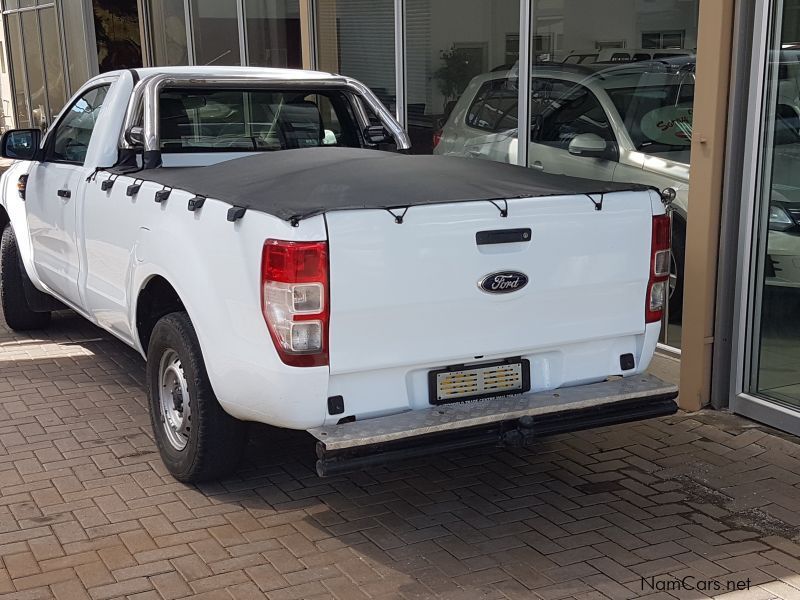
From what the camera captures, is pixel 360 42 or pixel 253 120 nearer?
pixel 253 120

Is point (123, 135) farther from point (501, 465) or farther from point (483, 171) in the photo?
point (501, 465)

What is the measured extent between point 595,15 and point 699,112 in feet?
4.76

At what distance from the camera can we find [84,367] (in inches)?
275

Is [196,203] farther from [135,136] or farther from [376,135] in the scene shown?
[376,135]

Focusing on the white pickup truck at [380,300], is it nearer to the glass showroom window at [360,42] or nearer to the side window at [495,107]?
the side window at [495,107]

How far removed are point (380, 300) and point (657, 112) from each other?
10.6ft

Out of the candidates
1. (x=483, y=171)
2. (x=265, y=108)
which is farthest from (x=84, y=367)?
(x=483, y=171)

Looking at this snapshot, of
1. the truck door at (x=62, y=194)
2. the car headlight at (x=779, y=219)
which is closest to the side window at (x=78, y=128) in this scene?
the truck door at (x=62, y=194)

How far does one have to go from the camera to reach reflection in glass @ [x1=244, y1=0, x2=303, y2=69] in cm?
1079

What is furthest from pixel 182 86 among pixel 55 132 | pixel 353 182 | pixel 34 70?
pixel 34 70

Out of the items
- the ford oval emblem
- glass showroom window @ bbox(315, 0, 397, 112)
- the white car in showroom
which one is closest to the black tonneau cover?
the ford oval emblem

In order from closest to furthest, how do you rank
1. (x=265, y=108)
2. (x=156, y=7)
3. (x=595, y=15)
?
(x=265, y=108) < (x=595, y=15) < (x=156, y=7)

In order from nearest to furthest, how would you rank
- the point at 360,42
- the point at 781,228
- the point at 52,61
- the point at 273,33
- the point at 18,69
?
the point at 781,228 → the point at 360,42 → the point at 273,33 → the point at 52,61 → the point at 18,69

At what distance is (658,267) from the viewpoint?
458cm
